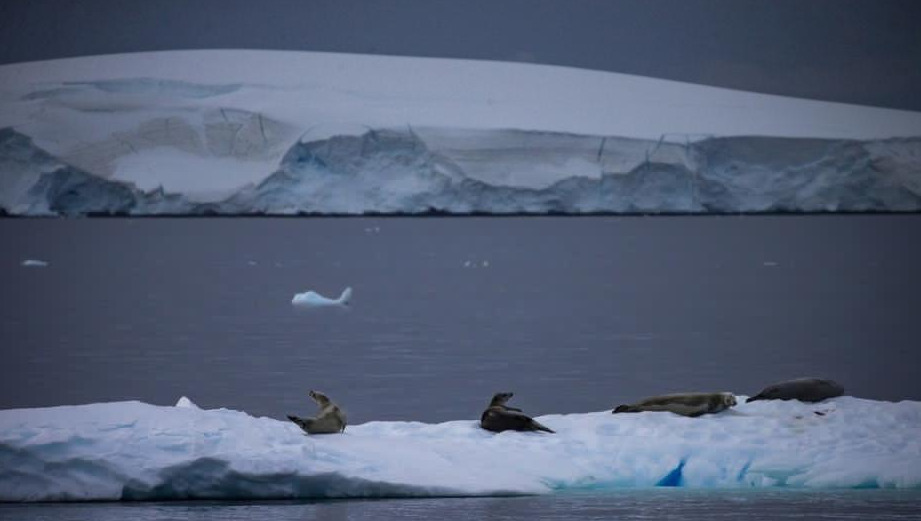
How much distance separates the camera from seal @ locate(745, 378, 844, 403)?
802 centimetres

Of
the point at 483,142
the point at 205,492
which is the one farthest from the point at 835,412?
the point at 483,142

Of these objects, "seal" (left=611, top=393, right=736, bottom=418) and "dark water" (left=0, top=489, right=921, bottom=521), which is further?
"seal" (left=611, top=393, right=736, bottom=418)

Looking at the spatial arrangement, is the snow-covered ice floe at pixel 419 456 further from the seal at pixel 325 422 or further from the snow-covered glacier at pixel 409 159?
the snow-covered glacier at pixel 409 159

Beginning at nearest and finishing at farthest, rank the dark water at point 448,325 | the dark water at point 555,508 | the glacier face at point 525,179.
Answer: the dark water at point 555,508
the dark water at point 448,325
the glacier face at point 525,179

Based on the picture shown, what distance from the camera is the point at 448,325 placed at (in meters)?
17.4

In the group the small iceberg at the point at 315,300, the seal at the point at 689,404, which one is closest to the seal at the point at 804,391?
the seal at the point at 689,404

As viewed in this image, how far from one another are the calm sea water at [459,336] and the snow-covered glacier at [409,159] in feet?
4.55

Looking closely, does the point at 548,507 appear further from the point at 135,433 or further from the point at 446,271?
the point at 446,271

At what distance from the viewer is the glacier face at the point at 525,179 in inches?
1391

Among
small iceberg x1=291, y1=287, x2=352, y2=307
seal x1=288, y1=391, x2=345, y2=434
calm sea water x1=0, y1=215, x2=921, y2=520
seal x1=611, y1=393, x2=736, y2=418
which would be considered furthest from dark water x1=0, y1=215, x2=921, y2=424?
seal x1=288, y1=391, x2=345, y2=434

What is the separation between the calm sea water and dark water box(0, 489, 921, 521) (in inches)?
0.8

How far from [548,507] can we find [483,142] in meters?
31.5

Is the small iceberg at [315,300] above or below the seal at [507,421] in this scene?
above

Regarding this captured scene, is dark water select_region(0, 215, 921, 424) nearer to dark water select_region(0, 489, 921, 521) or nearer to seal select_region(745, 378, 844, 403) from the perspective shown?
seal select_region(745, 378, 844, 403)
